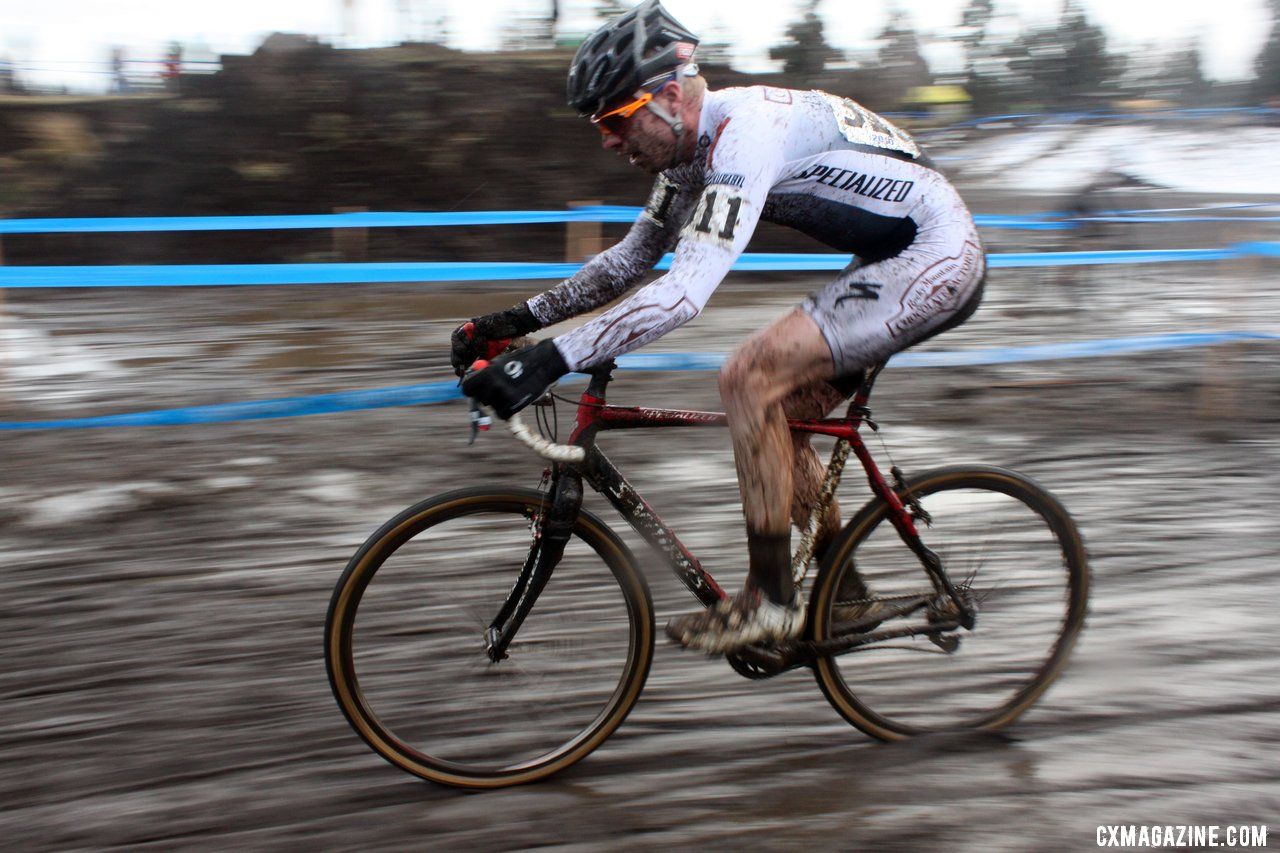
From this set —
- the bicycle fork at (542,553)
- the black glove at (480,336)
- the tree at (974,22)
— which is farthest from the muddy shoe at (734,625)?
the tree at (974,22)

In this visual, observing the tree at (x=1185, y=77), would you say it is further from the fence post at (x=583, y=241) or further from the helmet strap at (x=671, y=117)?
the helmet strap at (x=671, y=117)

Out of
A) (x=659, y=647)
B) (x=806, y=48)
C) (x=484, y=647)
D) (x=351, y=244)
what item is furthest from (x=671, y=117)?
(x=806, y=48)

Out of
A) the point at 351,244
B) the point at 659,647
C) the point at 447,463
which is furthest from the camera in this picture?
the point at 351,244

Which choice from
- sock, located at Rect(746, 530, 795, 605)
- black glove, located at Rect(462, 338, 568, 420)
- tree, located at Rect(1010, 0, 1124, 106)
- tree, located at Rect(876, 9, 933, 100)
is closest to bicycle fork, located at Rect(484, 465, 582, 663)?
black glove, located at Rect(462, 338, 568, 420)

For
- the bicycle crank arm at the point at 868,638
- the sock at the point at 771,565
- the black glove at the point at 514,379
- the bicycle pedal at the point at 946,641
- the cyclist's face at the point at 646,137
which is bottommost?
the bicycle pedal at the point at 946,641

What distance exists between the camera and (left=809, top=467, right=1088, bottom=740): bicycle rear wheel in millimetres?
3213

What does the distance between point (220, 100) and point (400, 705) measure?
13.0 m

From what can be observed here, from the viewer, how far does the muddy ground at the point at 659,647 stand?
2.91 m

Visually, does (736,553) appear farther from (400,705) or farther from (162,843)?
(162,843)

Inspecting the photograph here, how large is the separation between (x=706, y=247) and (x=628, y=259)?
0.55 m

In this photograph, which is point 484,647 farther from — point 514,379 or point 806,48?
point 806,48

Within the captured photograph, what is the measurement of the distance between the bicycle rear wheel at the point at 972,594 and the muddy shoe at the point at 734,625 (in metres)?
0.16

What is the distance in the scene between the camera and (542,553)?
9.77 feet

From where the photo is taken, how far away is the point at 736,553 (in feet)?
15.3
